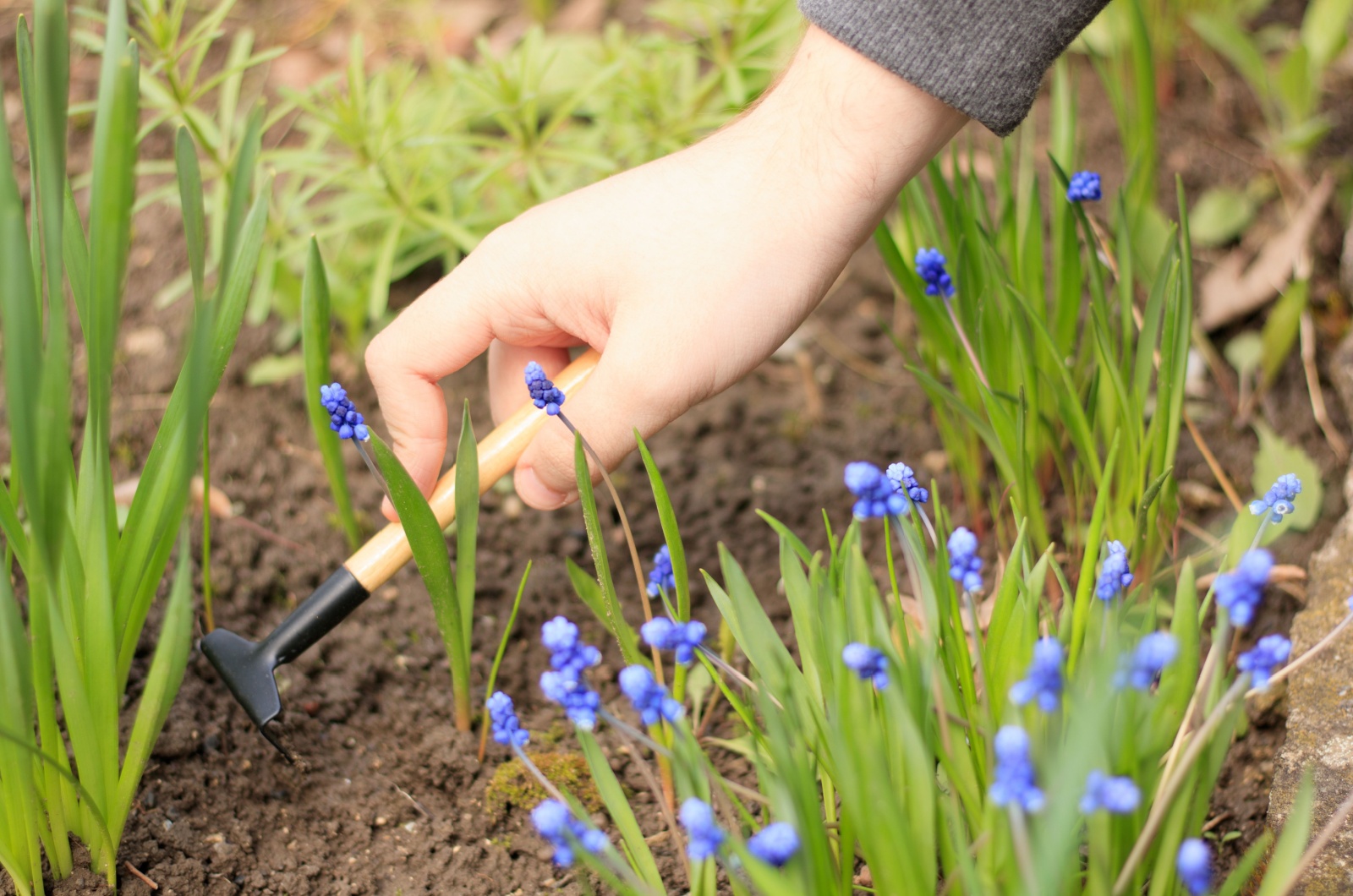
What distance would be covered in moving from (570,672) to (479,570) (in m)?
1.03

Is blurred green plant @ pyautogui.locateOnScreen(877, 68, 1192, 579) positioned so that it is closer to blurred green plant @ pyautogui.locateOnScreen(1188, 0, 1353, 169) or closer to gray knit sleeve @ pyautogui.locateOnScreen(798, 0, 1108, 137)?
gray knit sleeve @ pyautogui.locateOnScreen(798, 0, 1108, 137)

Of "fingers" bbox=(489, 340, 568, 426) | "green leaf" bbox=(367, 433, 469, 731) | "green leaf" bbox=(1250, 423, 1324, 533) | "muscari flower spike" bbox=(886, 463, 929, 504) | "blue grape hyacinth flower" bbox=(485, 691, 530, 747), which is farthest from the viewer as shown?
"green leaf" bbox=(1250, 423, 1324, 533)

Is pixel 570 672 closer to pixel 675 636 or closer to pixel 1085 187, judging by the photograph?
pixel 675 636

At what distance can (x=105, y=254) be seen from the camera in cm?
102

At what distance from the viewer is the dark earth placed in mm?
1430

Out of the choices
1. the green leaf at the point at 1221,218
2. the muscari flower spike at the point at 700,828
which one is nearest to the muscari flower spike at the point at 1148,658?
the muscari flower spike at the point at 700,828

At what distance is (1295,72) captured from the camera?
2438 millimetres

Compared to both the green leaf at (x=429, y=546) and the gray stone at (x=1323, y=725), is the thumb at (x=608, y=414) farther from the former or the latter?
the gray stone at (x=1323, y=725)

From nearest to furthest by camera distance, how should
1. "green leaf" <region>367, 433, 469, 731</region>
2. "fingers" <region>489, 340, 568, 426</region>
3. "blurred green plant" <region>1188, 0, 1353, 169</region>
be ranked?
"green leaf" <region>367, 433, 469, 731</region> < "fingers" <region>489, 340, 568, 426</region> < "blurred green plant" <region>1188, 0, 1353, 169</region>

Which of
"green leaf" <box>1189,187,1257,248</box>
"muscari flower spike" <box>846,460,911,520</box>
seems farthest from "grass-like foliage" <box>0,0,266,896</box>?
"green leaf" <box>1189,187,1257,248</box>

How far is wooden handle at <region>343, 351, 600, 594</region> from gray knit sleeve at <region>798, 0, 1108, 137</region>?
55 centimetres

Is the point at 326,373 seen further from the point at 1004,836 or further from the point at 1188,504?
the point at 1188,504

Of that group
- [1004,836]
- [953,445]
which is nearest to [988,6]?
[953,445]

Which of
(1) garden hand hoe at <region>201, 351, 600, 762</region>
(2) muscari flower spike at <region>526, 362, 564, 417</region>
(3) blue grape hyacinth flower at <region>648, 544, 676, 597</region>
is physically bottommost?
(3) blue grape hyacinth flower at <region>648, 544, 676, 597</region>
